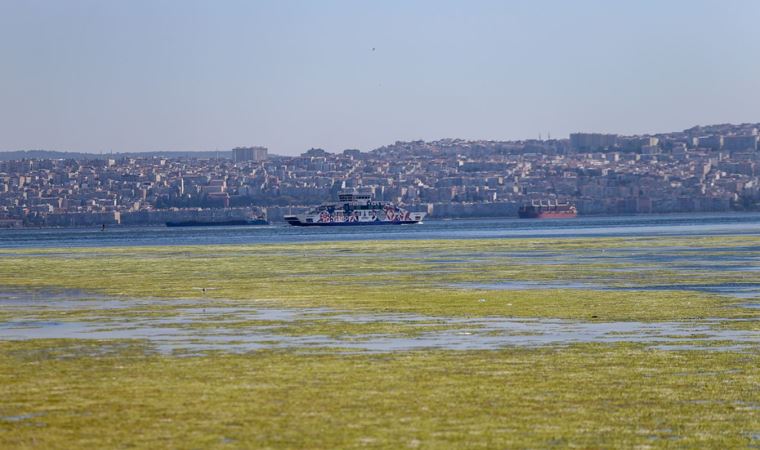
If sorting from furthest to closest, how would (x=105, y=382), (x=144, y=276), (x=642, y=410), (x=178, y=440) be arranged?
(x=144, y=276)
(x=105, y=382)
(x=642, y=410)
(x=178, y=440)

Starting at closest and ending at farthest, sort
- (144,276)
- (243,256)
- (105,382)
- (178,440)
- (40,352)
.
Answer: (178,440), (105,382), (40,352), (144,276), (243,256)

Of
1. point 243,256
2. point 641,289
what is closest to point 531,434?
point 641,289

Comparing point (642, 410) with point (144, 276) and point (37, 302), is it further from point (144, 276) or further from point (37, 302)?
point (144, 276)

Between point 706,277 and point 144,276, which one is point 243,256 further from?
point 706,277

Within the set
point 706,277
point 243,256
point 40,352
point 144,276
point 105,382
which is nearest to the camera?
point 105,382

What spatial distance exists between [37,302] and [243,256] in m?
43.1

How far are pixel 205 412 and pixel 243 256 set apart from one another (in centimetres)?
6571

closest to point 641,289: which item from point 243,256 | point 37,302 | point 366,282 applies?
point 366,282

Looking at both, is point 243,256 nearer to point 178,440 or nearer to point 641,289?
point 641,289

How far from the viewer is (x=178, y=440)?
1653 centimetres

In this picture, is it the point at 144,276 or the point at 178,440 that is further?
the point at 144,276

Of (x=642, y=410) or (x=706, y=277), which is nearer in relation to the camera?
(x=642, y=410)

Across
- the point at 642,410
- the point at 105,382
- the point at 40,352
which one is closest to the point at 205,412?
the point at 105,382

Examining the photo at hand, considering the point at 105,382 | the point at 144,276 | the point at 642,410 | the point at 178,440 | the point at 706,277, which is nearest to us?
the point at 178,440
